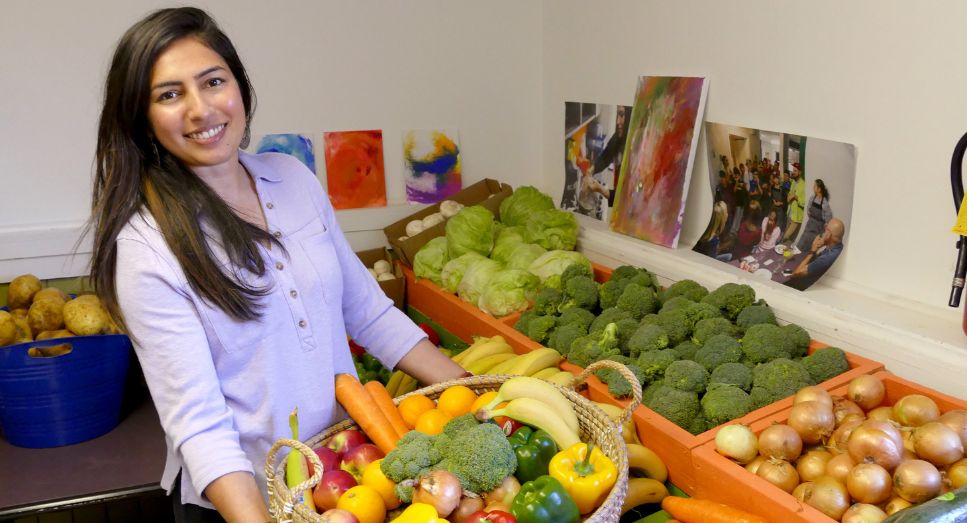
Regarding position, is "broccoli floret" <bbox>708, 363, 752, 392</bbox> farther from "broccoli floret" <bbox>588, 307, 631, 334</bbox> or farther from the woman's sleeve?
the woman's sleeve

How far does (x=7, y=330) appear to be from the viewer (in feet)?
8.50

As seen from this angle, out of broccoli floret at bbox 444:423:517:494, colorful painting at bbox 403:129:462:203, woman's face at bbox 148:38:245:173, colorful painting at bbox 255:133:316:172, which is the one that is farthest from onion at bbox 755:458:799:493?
colorful painting at bbox 255:133:316:172

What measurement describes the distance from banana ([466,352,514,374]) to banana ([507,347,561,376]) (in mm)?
113

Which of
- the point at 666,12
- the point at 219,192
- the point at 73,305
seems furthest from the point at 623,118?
the point at 73,305

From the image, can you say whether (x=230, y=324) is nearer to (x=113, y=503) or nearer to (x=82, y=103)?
(x=113, y=503)

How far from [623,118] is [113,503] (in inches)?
89.3

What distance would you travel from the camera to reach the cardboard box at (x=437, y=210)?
11.2 ft

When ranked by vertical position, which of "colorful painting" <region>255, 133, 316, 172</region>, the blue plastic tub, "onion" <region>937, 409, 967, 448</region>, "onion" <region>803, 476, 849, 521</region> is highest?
"colorful painting" <region>255, 133, 316, 172</region>

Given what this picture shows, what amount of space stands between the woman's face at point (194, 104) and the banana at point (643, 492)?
1.17 m

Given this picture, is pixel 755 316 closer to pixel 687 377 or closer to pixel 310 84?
pixel 687 377

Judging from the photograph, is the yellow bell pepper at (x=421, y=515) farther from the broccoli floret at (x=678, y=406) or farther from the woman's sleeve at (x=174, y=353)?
the broccoli floret at (x=678, y=406)

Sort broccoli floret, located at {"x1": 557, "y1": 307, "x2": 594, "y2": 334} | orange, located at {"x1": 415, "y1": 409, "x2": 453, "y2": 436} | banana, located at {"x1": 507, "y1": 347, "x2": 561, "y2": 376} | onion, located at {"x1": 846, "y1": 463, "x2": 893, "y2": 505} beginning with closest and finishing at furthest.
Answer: onion, located at {"x1": 846, "y1": 463, "x2": 893, "y2": 505}, orange, located at {"x1": 415, "y1": 409, "x2": 453, "y2": 436}, banana, located at {"x1": 507, "y1": 347, "x2": 561, "y2": 376}, broccoli floret, located at {"x1": 557, "y1": 307, "x2": 594, "y2": 334}

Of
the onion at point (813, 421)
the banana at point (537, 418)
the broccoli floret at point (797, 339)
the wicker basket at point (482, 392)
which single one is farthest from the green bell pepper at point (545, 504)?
the broccoli floret at point (797, 339)

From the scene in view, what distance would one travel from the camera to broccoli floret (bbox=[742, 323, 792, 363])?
2025mm
